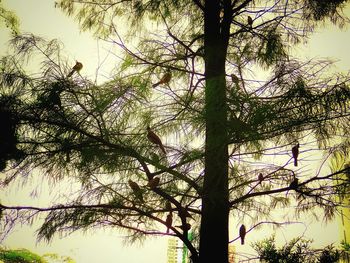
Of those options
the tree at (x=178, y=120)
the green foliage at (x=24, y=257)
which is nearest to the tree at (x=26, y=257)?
the green foliage at (x=24, y=257)

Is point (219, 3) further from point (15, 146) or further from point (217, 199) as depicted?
point (15, 146)

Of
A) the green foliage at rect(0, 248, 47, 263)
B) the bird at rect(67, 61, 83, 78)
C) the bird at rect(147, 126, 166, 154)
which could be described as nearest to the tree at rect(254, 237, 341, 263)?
the bird at rect(147, 126, 166, 154)

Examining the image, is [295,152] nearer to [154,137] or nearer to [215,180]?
[215,180]

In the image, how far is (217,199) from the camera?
6.25ft

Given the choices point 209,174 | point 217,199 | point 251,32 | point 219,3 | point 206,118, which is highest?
point 219,3

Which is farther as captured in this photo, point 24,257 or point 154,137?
point 24,257

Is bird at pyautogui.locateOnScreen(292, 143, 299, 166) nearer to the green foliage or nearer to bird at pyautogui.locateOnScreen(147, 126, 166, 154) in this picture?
bird at pyautogui.locateOnScreen(147, 126, 166, 154)

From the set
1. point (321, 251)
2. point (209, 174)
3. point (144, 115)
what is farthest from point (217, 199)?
point (321, 251)

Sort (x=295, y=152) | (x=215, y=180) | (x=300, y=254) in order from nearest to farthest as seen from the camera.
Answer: (x=295, y=152)
(x=215, y=180)
(x=300, y=254)

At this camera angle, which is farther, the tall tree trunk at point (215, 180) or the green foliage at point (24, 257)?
the green foliage at point (24, 257)

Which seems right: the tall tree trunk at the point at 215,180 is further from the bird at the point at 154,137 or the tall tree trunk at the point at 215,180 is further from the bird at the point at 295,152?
the bird at the point at 295,152

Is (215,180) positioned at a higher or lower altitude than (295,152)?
lower

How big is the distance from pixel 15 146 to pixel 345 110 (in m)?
A: 2.09

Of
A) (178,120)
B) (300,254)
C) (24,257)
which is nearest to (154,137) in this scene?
→ (178,120)
